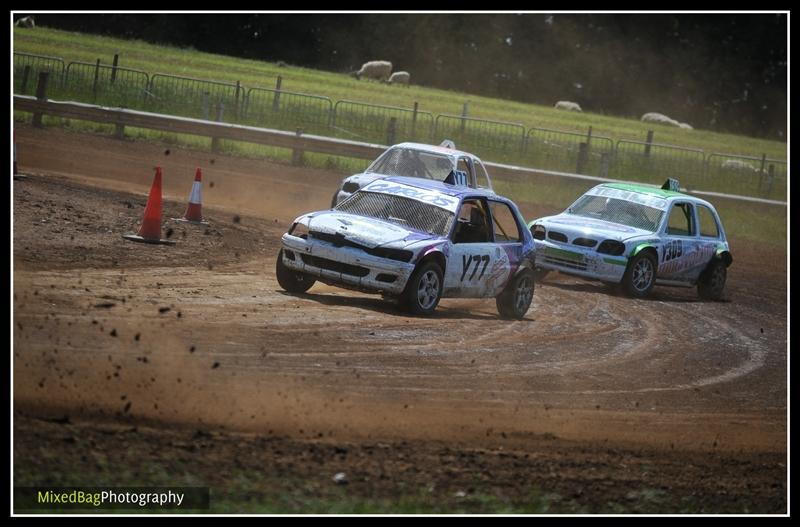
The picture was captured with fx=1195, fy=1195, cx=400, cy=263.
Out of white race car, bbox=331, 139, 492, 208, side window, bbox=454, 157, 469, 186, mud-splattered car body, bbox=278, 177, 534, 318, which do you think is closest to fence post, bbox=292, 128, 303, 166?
white race car, bbox=331, 139, 492, 208

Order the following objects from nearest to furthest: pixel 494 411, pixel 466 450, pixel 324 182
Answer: pixel 466 450
pixel 494 411
pixel 324 182

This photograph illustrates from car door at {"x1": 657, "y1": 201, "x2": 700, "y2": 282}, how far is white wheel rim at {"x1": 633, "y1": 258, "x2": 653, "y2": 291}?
0.25 metres

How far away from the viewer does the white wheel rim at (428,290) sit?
12.3m

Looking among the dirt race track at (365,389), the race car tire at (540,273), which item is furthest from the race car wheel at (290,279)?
the race car tire at (540,273)

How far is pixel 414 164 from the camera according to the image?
1922cm

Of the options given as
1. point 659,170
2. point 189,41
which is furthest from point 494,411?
point 189,41

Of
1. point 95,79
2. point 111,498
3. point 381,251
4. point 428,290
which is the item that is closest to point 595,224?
point 428,290

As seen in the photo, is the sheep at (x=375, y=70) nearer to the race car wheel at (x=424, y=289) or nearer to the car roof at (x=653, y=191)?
the car roof at (x=653, y=191)

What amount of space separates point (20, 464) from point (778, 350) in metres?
10.3

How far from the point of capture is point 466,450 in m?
8.06

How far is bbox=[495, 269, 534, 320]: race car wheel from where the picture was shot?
13633 mm

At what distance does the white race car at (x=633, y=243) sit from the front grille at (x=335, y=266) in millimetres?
5309

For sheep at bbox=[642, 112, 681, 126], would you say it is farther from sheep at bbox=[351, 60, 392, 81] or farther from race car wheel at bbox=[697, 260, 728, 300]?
race car wheel at bbox=[697, 260, 728, 300]
